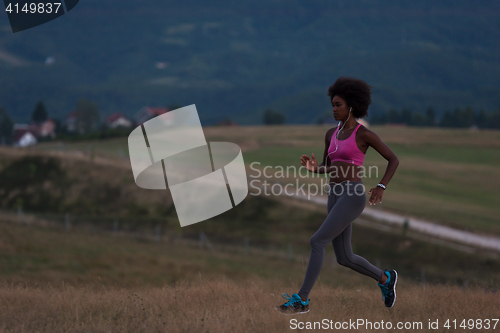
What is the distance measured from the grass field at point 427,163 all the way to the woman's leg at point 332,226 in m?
37.3

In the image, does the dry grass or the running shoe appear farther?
the running shoe

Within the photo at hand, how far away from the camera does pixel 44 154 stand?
61094 millimetres

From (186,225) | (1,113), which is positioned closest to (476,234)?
(186,225)

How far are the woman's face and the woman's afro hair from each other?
5cm

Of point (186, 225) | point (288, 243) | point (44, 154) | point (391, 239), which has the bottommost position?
point (44, 154)

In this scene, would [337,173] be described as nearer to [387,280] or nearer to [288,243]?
[387,280]

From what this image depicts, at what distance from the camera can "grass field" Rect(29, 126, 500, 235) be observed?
161 ft

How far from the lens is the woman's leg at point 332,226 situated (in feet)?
20.4

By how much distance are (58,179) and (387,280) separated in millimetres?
54375

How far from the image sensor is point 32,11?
1504 cm

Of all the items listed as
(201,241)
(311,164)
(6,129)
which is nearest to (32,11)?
(311,164)

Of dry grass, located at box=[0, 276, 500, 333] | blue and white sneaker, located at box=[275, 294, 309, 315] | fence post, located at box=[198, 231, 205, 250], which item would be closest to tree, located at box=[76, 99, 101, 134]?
fence post, located at box=[198, 231, 205, 250]

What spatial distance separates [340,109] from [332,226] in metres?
1.45

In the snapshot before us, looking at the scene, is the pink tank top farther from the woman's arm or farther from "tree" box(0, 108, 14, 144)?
"tree" box(0, 108, 14, 144)
